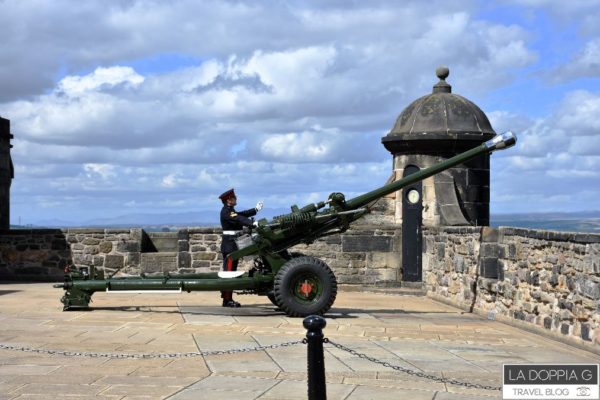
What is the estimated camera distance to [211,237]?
57.6 ft

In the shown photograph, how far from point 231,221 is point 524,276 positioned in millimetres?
3865

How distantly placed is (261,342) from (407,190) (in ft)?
26.6

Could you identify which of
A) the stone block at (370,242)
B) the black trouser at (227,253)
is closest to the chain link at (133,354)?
the black trouser at (227,253)

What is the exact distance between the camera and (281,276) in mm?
11805

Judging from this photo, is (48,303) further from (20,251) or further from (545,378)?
(545,378)

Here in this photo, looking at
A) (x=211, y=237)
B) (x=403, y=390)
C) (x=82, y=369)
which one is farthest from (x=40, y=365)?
(x=211, y=237)

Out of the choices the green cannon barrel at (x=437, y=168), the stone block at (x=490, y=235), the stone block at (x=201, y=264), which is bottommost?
the stone block at (x=201, y=264)

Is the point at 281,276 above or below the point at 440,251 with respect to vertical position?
below

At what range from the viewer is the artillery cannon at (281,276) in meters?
11.9

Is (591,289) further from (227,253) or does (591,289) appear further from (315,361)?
(227,253)

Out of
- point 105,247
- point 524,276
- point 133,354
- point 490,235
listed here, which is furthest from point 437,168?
point 105,247

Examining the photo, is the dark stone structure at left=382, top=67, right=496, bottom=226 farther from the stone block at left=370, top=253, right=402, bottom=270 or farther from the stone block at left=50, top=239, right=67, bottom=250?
the stone block at left=50, top=239, right=67, bottom=250

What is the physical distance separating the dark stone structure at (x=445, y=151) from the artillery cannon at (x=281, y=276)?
182 inches

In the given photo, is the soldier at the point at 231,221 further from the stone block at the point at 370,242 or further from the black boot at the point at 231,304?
the stone block at the point at 370,242
